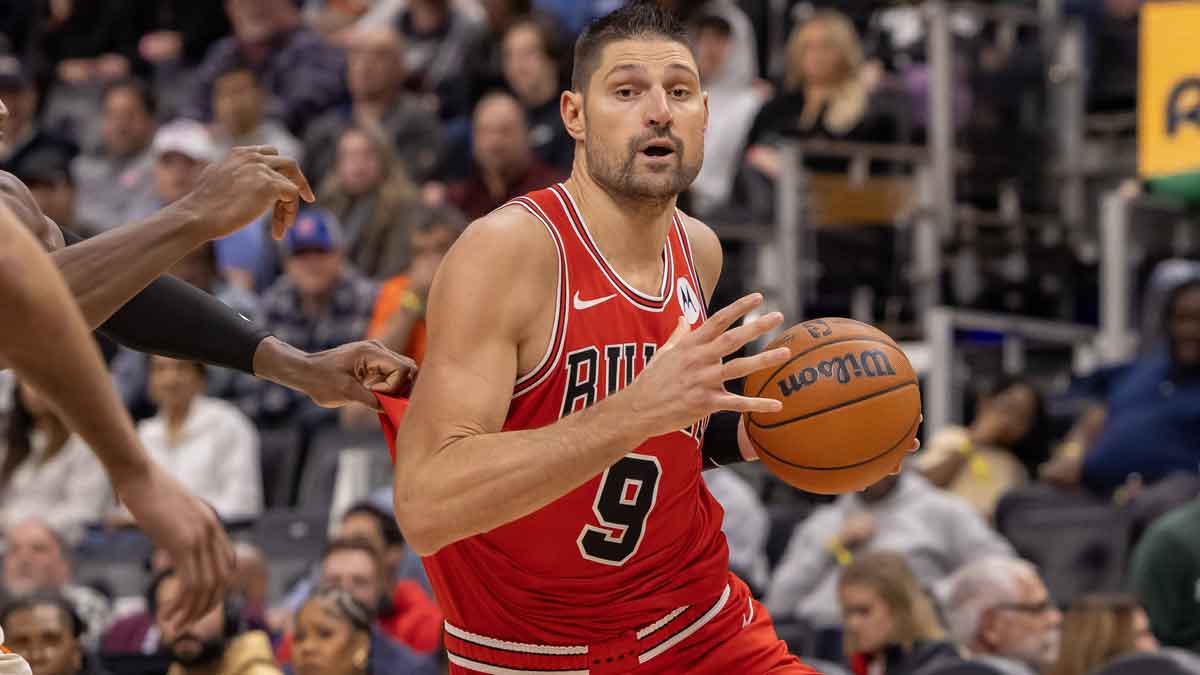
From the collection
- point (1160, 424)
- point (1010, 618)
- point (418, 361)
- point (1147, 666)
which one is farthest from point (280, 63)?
point (1147, 666)

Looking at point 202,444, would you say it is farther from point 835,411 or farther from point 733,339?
point 733,339

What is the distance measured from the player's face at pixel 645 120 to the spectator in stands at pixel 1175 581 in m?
3.46

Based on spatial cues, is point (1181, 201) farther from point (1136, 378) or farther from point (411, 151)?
point (411, 151)

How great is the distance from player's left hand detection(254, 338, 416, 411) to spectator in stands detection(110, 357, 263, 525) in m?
4.92

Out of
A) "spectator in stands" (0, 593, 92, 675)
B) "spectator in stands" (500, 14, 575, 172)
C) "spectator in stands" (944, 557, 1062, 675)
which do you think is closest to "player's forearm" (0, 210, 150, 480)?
"spectator in stands" (0, 593, 92, 675)

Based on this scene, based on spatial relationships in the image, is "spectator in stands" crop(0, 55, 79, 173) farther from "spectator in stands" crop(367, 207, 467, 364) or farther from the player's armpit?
the player's armpit

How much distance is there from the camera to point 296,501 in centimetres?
957

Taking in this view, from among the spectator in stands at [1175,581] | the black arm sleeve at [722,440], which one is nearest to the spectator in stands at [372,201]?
the spectator in stands at [1175,581]

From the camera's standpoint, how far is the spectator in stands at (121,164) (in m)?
12.2

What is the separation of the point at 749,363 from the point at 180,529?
49.5 inches

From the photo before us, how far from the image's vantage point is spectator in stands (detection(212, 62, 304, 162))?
12.0m

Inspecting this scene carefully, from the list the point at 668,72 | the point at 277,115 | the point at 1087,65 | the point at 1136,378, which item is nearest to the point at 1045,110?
the point at 1087,65

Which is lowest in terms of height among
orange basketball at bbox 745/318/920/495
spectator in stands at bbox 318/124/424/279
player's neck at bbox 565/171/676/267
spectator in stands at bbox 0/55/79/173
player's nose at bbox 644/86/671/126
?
spectator in stands at bbox 318/124/424/279

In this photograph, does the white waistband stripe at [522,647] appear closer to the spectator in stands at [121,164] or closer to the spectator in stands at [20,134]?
the spectator in stands at [121,164]
